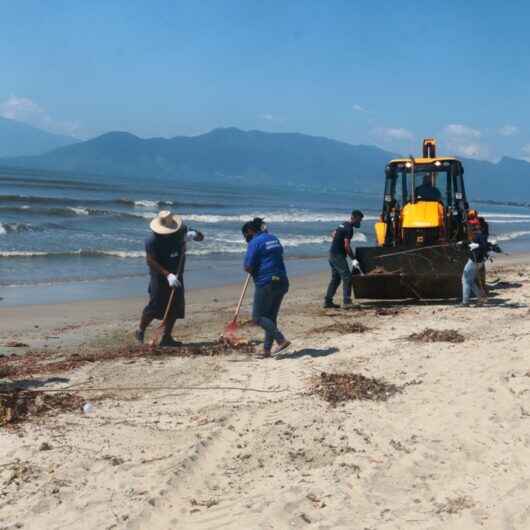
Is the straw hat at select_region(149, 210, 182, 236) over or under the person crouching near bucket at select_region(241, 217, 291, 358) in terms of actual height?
over

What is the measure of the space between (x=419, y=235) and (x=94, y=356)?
21.9 feet

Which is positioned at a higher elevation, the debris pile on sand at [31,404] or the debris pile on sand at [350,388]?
the debris pile on sand at [350,388]

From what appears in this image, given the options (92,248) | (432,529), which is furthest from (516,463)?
(92,248)

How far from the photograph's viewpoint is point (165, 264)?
335 inches

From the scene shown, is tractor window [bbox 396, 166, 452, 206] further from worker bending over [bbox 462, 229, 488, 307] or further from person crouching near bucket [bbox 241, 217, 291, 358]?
person crouching near bucket [bbox 241, 217, 291, 358]

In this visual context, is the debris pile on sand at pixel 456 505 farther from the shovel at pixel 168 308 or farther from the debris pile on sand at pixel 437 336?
the shovel at pixel 168 308

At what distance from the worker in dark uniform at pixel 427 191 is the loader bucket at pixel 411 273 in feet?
5.05

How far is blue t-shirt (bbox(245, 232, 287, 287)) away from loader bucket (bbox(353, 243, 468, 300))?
414 cm

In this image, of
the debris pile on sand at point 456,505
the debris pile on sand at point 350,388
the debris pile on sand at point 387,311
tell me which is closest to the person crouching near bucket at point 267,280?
the debris pile on sand at point 350,388

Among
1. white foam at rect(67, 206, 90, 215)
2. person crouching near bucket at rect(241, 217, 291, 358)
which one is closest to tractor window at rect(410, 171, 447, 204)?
person crouching near bucket at rect(241, 217, 291, 358)

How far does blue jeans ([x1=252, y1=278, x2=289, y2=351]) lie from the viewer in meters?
7.68

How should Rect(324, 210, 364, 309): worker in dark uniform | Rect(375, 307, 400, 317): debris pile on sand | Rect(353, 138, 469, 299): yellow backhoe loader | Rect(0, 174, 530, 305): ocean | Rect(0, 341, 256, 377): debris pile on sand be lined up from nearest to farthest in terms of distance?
Rect(0, 341, 256, 377): debris pile on sand
Rect(375, 307, 400, 317): debris pile on sand
Rect(324, 210, 364, 309): worker in dark uniform
Rect(353, 138, 469, 299): yellow backhoe loader
Rect(0, 174, 530, 305): ocean

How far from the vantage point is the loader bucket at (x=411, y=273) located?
11.7 metres

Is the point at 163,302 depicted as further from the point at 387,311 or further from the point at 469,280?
the point at 469,280
